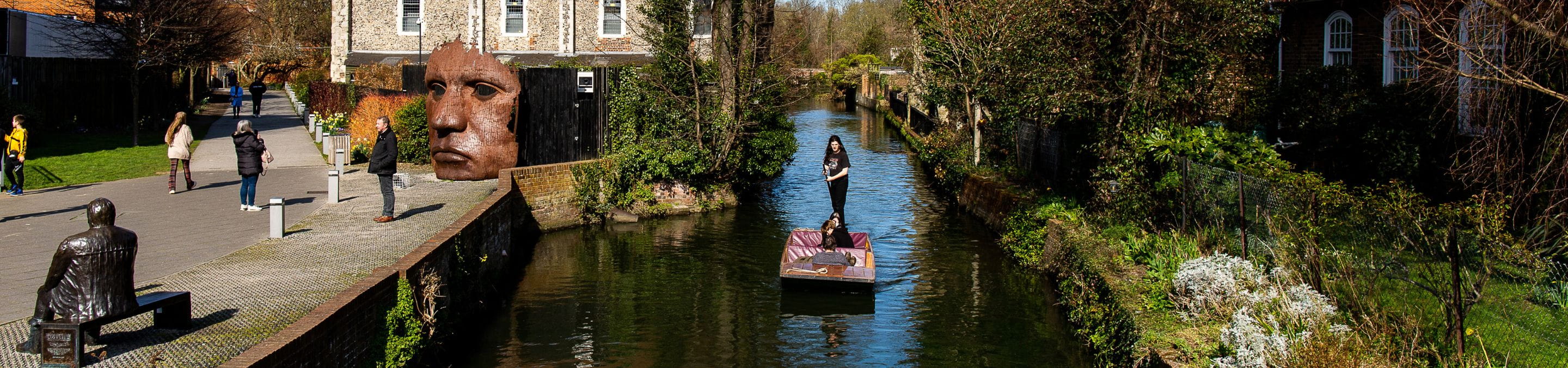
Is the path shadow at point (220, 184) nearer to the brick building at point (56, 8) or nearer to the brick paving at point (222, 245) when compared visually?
the brick paving at point (222, 245)

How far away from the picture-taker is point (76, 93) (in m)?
28.5

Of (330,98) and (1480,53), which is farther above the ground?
(330,98)

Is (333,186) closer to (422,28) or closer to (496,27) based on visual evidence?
(496,27)

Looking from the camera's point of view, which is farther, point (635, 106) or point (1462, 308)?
point (635, 106)

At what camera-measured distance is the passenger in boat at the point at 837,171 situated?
17.0 m

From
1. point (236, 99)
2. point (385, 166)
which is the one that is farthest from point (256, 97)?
point (385, 166)

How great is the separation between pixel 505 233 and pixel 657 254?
90.6 inches

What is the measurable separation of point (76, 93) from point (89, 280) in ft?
81.5

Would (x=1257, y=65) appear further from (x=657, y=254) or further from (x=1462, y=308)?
(x=1462, y=308)

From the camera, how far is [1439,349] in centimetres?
799

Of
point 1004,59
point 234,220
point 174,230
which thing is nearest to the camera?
point 174,230

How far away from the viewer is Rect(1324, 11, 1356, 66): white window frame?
762 inches

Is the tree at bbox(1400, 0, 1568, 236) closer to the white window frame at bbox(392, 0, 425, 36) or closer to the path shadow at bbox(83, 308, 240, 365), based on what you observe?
the path shadow at bbox(83, 308, 240, 365)

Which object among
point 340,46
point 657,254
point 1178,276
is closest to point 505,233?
point 657,254
